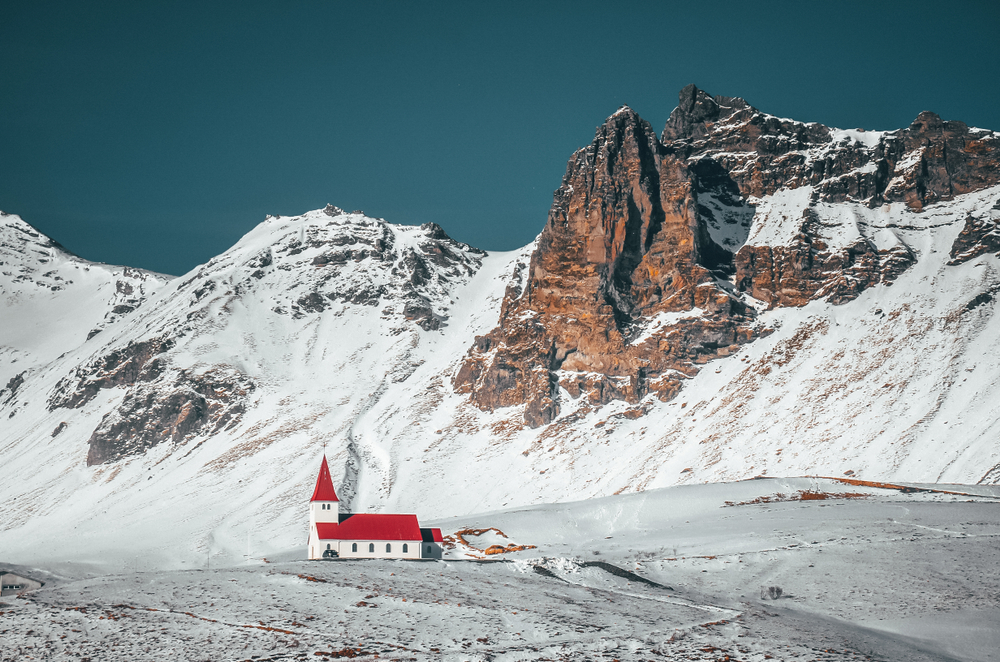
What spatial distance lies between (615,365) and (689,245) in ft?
81.9

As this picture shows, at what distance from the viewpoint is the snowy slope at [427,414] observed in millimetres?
92750

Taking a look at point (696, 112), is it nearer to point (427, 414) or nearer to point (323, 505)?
point (427, 414)

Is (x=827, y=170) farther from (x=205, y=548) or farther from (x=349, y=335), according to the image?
(x=205, y=548)

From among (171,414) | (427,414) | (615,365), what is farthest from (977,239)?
(171,414)

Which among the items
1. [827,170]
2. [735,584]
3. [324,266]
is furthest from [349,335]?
[735,584]

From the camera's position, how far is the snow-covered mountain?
97.7 m

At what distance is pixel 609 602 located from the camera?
2688cm

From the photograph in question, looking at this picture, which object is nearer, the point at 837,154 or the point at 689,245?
the point at 689,245

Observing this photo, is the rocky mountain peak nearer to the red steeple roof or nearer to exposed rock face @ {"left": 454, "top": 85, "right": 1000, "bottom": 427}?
exposed rock face @ {"left": 454, "top": 85, "right": 1000, "bottom": 427}

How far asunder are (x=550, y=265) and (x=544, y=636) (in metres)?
124

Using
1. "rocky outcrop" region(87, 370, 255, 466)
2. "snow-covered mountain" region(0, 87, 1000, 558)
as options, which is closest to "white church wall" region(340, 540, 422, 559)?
"snow-covered mountain" region(0, 87, 1000, 558)

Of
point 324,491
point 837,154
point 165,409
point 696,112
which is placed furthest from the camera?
point 696,112

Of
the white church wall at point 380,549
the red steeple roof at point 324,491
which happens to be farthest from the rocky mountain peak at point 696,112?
the white church wall at point 380,549

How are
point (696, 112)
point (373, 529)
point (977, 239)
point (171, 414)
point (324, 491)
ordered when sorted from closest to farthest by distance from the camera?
point (373, 529) → point (324, 491) → point (977, 239) → point (171, 414) → point (696, 112)
